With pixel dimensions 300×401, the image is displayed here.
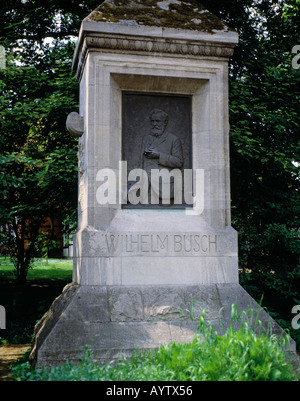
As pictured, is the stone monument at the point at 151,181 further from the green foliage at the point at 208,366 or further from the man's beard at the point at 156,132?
the green foliage at the point at 208,366

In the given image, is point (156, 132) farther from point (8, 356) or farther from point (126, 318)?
point (8, 356)

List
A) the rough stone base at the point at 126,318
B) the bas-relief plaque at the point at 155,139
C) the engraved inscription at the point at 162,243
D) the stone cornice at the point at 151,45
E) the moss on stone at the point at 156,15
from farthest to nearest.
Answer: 1. the bas-relief plaque at the point at 155,139
2. the moss on stone at the point at 156,15
3. the stone cornice at the point at 151,45
4. the engraved inscription at the point at 162,243
5. the rough stone base at the point at 126,318

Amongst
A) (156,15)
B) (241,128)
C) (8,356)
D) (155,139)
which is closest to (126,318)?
(155,139)

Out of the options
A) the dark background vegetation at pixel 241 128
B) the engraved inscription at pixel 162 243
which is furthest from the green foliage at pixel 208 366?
the dark background vegetation at pixel 241 128

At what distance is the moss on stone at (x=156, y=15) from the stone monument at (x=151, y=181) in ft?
0.07

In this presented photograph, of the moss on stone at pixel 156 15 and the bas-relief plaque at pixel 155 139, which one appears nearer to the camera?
the moss on stone at pixel 156 15

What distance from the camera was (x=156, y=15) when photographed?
5688 mm

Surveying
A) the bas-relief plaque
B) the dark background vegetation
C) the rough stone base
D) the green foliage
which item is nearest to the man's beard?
the bas-relief plaque

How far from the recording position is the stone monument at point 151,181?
4.98 m

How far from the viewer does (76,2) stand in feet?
35.8

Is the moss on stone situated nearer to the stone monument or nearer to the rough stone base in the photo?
the stone monument

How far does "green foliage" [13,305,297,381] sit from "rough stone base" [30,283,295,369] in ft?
1.52

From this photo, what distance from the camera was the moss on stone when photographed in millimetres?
5488
